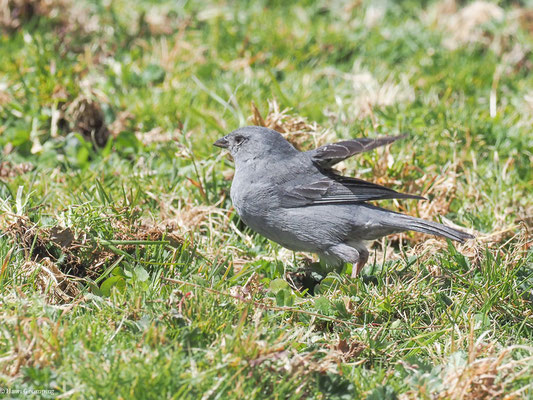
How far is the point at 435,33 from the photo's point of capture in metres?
8.73

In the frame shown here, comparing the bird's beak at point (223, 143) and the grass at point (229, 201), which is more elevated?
the bird's beak at point (223, 143)

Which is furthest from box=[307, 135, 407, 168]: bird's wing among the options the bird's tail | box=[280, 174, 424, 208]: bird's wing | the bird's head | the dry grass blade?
the dry grass blade

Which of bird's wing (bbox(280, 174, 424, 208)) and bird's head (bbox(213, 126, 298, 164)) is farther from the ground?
bird's head (bbox(213, 126, 298, 164))

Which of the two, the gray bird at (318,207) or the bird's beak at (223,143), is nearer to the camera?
the gray bird at (318,207)

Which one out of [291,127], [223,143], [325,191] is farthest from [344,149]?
[291,127]

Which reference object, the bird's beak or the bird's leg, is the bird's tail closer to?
the bird's leg

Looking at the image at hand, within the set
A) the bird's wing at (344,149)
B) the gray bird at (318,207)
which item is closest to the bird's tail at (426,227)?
the gray bird at (318,207)

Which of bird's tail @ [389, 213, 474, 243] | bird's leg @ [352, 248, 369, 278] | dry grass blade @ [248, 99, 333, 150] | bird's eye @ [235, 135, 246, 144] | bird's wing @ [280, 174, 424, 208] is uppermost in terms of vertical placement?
bird's eye @ [235, 135, 246, 144]

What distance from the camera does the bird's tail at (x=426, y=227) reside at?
180 inches

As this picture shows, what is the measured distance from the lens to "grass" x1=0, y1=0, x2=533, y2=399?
3.49m

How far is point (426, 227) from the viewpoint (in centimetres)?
466

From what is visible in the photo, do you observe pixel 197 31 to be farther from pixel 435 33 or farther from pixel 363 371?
pixel 363 371

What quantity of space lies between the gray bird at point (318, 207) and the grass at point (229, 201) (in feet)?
0.75

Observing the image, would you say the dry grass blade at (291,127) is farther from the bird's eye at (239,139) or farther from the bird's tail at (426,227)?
the bird's tail at (426,227)
